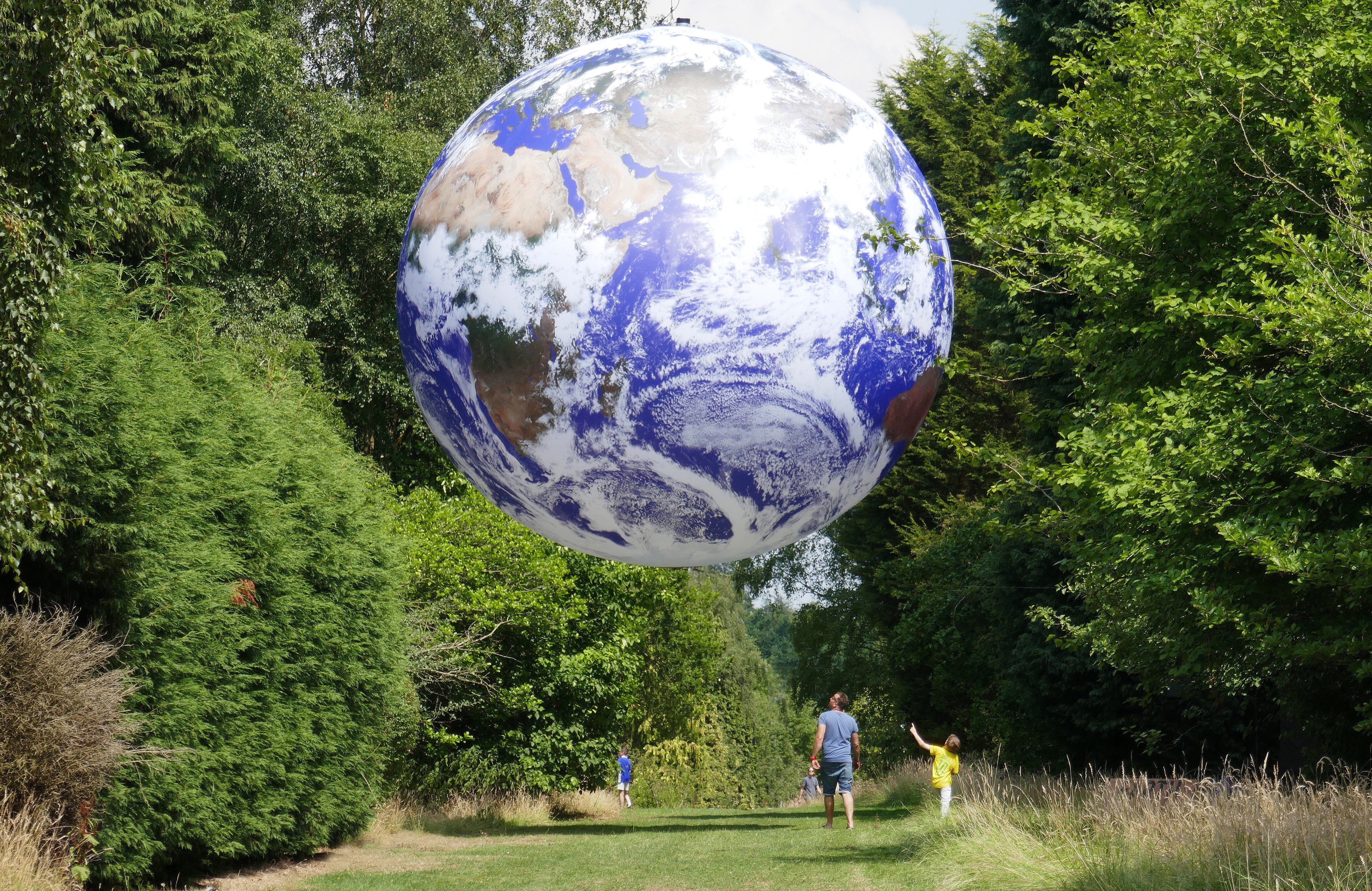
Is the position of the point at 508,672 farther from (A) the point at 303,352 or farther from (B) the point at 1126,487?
(B) the point at 1126,487

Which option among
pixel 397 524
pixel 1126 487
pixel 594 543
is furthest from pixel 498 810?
pixel 594 543

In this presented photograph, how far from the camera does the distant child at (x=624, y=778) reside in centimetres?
3238

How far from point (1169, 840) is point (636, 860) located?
649cm

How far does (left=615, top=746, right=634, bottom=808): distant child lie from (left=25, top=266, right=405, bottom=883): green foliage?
16.5 m

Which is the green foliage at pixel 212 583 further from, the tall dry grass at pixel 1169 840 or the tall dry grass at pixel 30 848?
the tall dry grass at pixel 1169 840

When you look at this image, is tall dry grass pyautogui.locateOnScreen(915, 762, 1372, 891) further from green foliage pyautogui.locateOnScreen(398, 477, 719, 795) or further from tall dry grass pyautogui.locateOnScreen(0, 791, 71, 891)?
green foliage pyautogui.locateOnScreen(398, 477, 719, 795)

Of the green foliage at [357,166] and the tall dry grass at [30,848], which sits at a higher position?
the green foliage at [357,166]

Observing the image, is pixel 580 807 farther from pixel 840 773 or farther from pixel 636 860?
pixel 636 860

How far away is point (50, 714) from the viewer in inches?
384

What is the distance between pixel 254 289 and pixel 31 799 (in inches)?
604

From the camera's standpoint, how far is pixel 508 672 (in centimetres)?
2320

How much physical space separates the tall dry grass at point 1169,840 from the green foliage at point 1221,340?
3.83ft

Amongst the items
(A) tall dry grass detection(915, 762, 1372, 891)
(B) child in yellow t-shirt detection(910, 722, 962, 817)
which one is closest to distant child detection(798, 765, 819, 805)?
(B) child in yellow t-shirt detection(910, 722, 962, 817)

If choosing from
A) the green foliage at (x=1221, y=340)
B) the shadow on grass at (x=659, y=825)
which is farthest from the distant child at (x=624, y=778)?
the green foliage at (x=1221, y=340)
